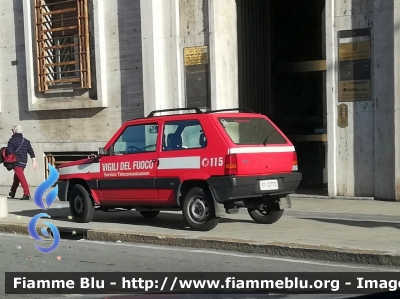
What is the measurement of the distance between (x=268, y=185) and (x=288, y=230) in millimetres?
680

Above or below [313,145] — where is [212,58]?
above

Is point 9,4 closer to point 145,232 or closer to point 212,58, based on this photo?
point 212,58

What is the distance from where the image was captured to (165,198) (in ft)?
37.1

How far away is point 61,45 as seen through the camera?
63.1 feet

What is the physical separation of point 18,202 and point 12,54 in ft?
17.6

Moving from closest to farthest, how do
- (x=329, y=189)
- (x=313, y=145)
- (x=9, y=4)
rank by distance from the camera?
(x=329, y=189)
(x=313, y=145)
(x=9, y=4)

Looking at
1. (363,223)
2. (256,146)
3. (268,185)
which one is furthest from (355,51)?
(268,185)

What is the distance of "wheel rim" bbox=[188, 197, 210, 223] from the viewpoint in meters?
10.8

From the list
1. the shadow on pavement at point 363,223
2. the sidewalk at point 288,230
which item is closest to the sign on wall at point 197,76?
the sidewalk at point 288,230

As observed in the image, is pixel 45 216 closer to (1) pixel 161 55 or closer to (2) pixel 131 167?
(2) pixel 131 167

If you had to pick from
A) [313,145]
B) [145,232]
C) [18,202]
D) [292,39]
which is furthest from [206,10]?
[145,232]

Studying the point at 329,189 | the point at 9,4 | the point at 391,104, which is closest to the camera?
the point at 391,104

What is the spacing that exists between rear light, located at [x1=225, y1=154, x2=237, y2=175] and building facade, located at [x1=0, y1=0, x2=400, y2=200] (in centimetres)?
489

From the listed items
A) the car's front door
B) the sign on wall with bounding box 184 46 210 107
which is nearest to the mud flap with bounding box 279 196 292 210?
the car's front door
